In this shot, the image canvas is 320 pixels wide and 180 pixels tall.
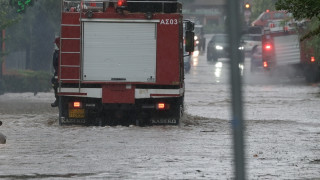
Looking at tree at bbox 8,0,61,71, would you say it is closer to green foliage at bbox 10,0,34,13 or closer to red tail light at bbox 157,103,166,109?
green foliage at bbox 10,0,34,13

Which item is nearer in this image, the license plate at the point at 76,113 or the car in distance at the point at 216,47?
the license plate at the point at 76,113

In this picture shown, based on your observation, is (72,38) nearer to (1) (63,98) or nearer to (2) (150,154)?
(1) (63,98)

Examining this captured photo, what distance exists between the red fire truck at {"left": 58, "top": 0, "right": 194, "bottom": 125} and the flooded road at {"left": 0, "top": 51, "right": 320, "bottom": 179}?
62 centimetres

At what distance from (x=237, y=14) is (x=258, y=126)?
55.8ft

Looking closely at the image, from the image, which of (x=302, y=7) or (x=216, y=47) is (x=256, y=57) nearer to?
(x=216, y=47)

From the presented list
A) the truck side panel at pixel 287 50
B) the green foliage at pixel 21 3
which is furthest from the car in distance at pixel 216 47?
the green foliage at pixel 21 3

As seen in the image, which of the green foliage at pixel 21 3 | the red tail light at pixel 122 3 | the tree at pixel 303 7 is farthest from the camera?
the green foliage at pixel 21 3

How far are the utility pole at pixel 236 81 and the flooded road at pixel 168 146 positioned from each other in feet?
0.69

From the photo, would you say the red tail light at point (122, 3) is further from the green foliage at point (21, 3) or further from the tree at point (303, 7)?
the green foliage at point (21, 3)

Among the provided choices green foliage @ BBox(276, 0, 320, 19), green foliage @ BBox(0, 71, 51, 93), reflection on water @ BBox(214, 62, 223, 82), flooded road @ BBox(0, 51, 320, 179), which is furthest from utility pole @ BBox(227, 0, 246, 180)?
reflection on water @ BBox(214, 62, 223, 82)

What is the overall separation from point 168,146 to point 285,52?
29.7 metres

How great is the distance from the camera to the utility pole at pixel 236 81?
609 cm

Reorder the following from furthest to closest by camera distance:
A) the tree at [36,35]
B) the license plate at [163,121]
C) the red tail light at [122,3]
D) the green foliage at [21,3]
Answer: the tree at [36,35]
the green foliage at [21,3]
the license plate at [163,121]
the red tail light at [122,3]

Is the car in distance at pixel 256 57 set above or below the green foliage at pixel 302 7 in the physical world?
below
